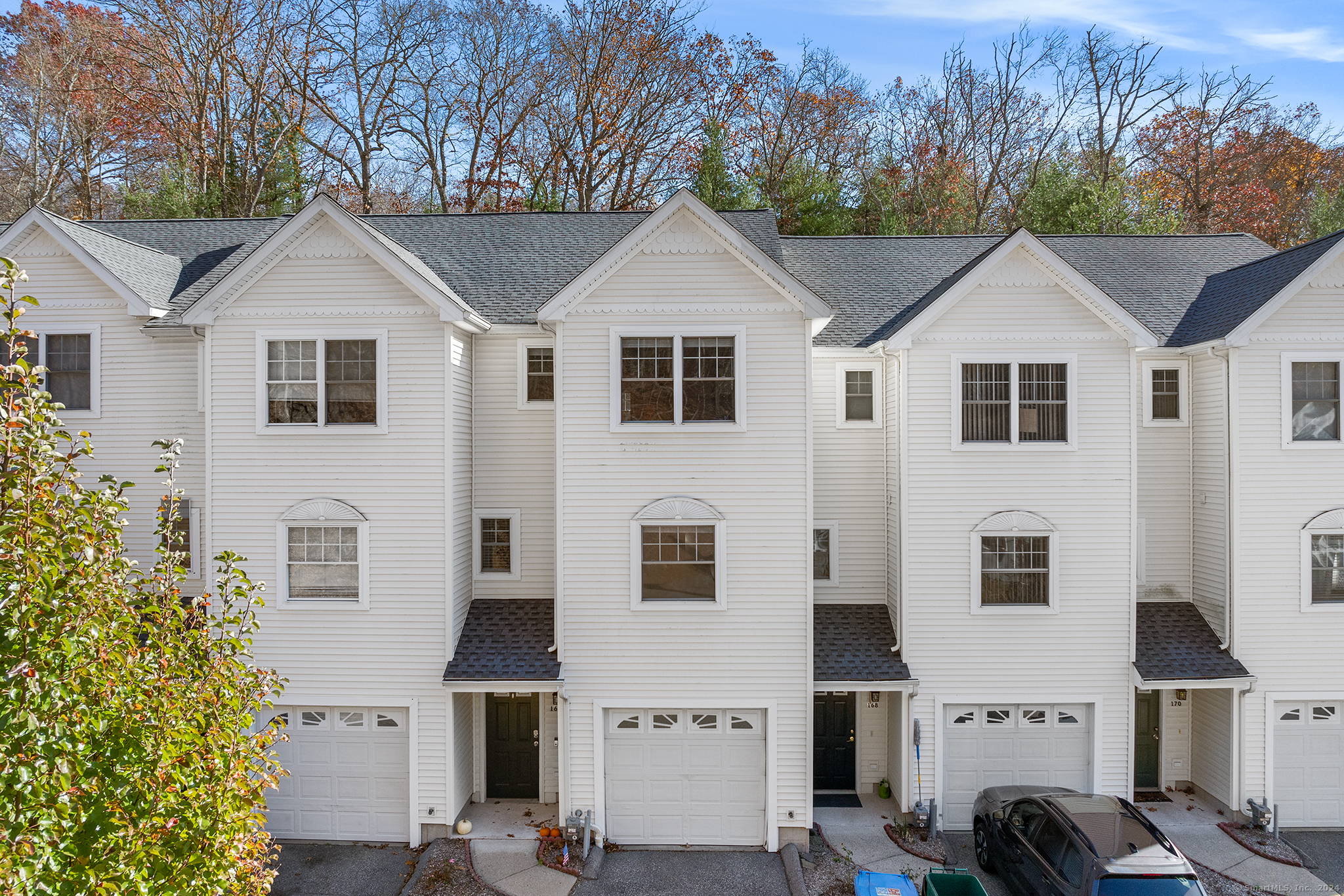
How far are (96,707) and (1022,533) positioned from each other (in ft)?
42.2

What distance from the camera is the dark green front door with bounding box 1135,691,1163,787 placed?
47.0 feet

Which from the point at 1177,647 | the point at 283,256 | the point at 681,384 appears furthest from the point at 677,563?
the point at 1177,647

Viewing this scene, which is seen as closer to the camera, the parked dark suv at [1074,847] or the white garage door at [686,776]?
the parked dark suv at [1074,847]

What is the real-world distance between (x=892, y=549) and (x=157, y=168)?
3204 centimetres

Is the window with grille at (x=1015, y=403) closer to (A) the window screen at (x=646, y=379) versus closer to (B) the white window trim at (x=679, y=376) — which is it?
(B) the white window trim at (x=679, y=376)

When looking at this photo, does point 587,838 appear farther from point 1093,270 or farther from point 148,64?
point 148,64

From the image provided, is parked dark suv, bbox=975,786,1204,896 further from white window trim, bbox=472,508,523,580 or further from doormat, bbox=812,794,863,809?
white window trim, bbox=472,508,523,580

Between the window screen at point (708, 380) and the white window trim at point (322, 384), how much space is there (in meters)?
5.06

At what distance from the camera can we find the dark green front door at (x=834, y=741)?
14.4 m

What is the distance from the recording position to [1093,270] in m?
16.2

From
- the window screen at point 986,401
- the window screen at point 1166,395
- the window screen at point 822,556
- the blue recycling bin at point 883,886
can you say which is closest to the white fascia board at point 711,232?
the window screen at point 986,401

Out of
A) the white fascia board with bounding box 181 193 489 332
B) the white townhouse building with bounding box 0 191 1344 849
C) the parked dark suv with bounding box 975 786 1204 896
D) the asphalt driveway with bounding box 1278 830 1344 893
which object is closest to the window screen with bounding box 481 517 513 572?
the white townhouse building with bounding box 0 191 1344 849

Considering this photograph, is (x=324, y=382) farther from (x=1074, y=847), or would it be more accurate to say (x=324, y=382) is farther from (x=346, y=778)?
(x=1074, y=847)

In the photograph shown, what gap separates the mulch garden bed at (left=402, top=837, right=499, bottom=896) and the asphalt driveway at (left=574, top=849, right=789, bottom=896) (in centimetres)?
157
